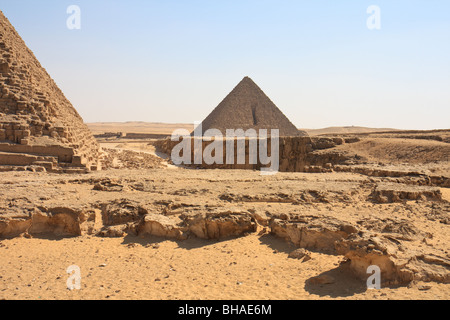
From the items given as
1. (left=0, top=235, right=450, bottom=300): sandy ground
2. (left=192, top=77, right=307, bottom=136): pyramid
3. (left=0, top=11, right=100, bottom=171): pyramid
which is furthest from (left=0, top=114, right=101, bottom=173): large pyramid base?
(left=192, top=77, right=307, bottom=136): pyramid

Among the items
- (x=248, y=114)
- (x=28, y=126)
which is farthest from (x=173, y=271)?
(x=248, y=114)

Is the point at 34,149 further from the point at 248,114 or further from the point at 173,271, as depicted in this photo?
the point at 248,114

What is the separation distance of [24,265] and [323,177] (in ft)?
24.1

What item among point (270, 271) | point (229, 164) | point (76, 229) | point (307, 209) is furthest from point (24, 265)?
point (229, 164)

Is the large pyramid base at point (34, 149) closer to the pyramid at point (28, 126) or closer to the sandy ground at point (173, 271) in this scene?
the pyramid at point (28, 126)

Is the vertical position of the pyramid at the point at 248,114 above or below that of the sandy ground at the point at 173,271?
above

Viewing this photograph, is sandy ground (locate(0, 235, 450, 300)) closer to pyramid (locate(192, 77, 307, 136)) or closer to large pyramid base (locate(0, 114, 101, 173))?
large pyramid base (locate(0, 114, 101, 173))

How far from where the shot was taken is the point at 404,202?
7.83m

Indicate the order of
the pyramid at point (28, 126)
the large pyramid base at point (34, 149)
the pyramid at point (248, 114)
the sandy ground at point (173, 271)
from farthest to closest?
the pyramid at point (248, 114), the pyramid at point (28, 126), the large pyramid base at point (34, 149), the sandy ground at point (173, 271)

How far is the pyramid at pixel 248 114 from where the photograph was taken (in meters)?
28.5

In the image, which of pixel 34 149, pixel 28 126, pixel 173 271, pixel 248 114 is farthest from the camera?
pixel 248 114

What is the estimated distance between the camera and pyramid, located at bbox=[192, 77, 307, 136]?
28.5 metres

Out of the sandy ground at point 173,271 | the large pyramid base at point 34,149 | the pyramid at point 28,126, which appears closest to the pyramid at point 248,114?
the pyramid at point 28,126

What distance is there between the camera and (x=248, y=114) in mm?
29531
